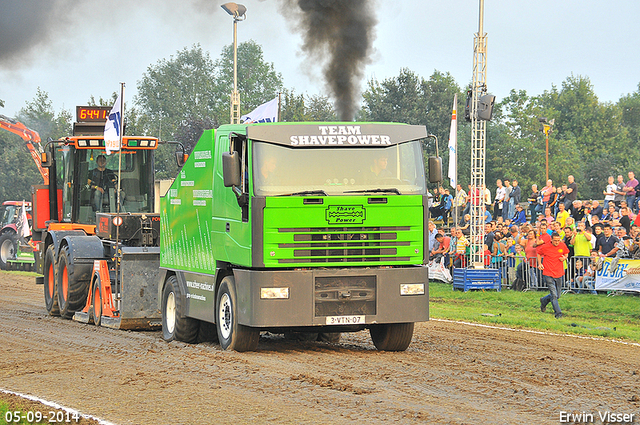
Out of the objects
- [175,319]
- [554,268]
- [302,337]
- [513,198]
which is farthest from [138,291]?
[513,198]

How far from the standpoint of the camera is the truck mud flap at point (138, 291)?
1521 centimetres

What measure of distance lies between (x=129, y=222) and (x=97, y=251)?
81cm

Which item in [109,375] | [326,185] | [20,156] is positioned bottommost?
[109,375]

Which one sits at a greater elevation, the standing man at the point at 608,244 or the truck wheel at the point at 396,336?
the standing man at the point at 608,244

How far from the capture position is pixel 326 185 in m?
11.6

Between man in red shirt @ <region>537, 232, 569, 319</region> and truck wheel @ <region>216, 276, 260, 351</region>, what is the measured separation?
8530 mm

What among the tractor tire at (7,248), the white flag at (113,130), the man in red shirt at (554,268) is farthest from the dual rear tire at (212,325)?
the tractor tire at (7,248)

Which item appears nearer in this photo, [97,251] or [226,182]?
[226,182]

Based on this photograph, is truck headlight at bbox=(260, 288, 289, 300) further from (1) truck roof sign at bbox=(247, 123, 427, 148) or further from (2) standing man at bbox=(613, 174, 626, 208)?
(2) standing man at bbox=(613, 174, 626, 208)

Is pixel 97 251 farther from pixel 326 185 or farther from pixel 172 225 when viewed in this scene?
pixel 326 185

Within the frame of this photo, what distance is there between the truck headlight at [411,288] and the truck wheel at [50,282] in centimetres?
875

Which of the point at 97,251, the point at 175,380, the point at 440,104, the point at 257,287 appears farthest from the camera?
the point at 440,104

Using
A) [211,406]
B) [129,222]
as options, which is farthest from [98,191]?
[211,406]

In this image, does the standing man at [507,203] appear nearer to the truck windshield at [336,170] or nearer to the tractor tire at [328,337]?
the tractor tire at [328,337]
